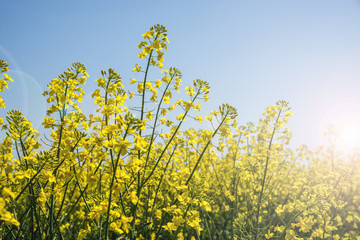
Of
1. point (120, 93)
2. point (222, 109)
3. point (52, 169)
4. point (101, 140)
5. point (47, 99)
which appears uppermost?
point (222, 109)

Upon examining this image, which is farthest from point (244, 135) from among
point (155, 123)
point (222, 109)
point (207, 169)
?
point (155, 123)

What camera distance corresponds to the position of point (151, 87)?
8.20ft

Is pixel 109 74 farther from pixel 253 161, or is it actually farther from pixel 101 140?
pixel 253 161

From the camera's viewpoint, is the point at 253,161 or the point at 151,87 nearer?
the point at 151,87

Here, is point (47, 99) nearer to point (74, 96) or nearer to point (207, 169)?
point (74, 96)

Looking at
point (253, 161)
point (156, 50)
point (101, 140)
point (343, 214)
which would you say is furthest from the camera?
point (343, 214)

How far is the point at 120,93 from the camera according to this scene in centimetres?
218

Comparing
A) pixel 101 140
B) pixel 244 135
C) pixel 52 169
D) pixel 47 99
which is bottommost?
pixel 52 169

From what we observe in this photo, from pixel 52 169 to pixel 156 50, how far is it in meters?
1.51

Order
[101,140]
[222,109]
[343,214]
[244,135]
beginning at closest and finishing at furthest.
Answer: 1. [101,140]
2. [222,109]
3. [244,135]
4. [343,214]

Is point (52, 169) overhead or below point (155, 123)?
below

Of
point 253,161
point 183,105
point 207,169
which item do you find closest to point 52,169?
point 183,105

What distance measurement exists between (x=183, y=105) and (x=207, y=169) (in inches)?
132

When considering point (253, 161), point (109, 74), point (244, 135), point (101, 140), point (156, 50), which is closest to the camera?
point (101, 140)
